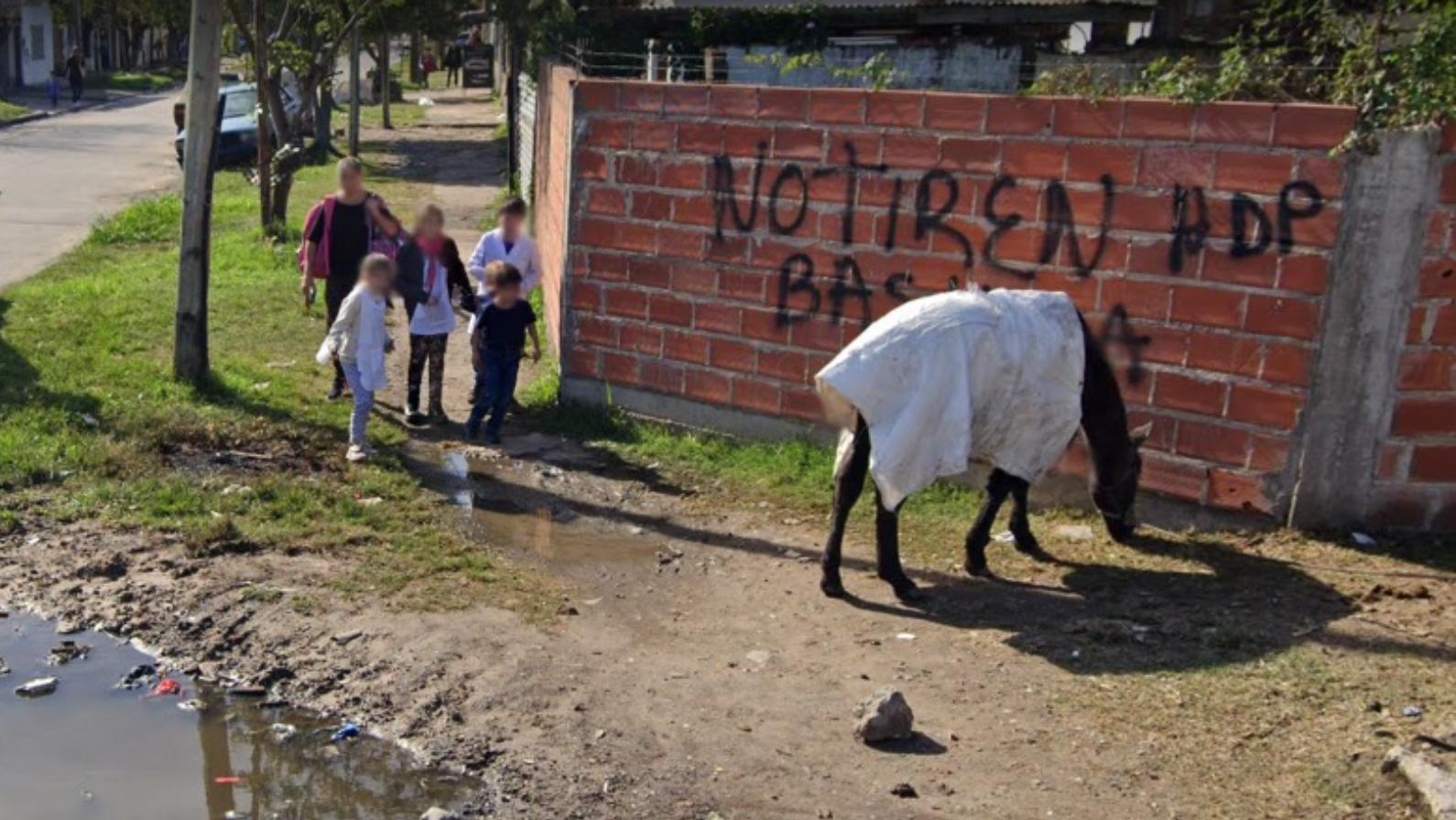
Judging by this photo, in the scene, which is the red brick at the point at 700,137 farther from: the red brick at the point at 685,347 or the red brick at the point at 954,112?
the red brick at the point at 954,112

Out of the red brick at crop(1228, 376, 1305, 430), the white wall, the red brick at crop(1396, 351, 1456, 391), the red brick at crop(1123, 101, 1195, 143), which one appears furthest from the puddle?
the white wall

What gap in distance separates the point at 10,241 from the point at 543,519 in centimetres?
1116

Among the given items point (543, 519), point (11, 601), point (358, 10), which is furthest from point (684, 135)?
point (358, 10)

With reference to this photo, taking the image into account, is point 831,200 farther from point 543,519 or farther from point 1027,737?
point 1027,737

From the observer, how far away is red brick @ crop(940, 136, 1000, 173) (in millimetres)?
7211

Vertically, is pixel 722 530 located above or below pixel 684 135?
below

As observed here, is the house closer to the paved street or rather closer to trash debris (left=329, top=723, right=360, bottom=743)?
the paved street

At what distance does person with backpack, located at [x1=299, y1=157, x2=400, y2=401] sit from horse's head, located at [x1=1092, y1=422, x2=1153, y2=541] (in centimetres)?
476

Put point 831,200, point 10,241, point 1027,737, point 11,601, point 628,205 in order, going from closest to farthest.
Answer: point 1027,737 < point 11,601 < point 831,200 < point 628,205 < point 10,241

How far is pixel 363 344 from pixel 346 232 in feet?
4.42

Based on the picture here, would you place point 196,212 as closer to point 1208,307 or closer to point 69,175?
point 1208,307

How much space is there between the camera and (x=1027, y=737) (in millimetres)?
4945

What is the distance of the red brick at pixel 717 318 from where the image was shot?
27.1 feet

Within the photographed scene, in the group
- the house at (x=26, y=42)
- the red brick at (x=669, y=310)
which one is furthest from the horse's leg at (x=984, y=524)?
the house at (x=26, y=42)
